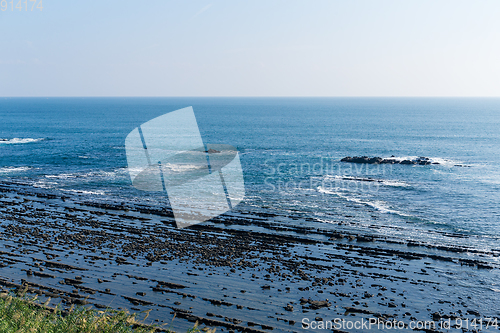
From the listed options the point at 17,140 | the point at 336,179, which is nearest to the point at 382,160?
the point at 336,179

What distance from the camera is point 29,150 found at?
8469cm

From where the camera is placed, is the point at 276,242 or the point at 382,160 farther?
the point at 382,160

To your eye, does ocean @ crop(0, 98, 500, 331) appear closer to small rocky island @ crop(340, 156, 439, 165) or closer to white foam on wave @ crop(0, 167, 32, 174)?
white foam on wave @ crop(0, 167, 32, 174)

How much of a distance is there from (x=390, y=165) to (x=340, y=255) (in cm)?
4659

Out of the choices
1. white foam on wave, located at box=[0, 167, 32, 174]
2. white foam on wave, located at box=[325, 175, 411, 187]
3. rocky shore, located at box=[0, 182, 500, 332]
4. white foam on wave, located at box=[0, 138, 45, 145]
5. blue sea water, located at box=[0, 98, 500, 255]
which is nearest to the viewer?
rocky shore, located at box=[0, 182, 500, 332]

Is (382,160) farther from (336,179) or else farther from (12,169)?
(12,169)

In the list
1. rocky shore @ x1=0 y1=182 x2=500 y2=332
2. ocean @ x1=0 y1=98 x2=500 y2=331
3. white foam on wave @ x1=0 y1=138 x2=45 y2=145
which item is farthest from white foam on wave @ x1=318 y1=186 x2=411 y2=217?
white foam on wave @ x1=0 y1=138 x2=45 y2=145

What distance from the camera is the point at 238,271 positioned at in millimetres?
28500

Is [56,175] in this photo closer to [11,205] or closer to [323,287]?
[11,205]

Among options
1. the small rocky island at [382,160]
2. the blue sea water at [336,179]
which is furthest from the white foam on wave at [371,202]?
the small rocky island at [382,160]

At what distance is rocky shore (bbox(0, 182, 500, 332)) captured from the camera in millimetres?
23234

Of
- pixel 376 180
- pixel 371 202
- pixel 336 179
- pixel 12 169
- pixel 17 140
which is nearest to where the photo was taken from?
pixel 371 202

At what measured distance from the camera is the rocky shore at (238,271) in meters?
23.2

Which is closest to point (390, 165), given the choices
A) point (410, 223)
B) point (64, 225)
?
point (410, 223)
